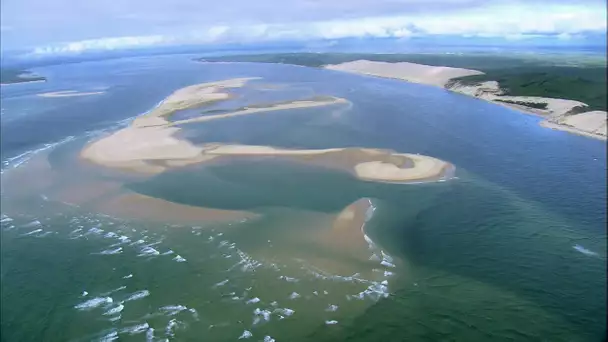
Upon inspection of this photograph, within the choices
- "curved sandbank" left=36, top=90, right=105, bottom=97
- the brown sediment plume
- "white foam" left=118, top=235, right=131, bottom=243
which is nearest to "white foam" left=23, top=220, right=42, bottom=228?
the brown sediment plume

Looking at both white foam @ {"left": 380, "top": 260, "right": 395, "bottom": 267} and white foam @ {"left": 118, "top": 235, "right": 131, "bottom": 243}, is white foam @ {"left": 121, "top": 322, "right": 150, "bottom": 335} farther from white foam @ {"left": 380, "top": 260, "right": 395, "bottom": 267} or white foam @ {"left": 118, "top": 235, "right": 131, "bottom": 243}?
white foam @ {"left": 380, "top": 260, "right": 395, "bottom": 267}

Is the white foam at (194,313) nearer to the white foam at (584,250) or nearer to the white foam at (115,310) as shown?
the white foam at (115,310)

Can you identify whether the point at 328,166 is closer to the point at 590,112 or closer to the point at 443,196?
the point at 443,196

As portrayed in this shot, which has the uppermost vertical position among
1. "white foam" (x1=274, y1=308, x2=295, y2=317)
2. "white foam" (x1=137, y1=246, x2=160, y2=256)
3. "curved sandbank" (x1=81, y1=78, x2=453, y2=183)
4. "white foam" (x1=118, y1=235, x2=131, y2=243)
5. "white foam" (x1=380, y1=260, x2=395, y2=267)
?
"curved sandbank" (x1=81, y1=78, x2=453, y2=183)

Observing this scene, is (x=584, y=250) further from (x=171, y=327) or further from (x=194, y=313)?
(x=171, y=327)

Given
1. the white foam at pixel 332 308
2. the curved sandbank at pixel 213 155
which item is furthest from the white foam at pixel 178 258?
the curved sandbank at pixel 213 155

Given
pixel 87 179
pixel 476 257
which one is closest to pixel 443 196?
pixel 476 257

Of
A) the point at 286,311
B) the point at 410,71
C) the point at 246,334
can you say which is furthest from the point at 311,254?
the point at 410,71
